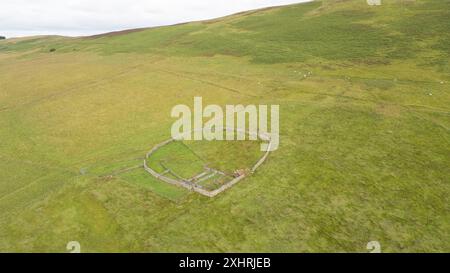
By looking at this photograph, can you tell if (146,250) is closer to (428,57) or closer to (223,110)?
(223,110)

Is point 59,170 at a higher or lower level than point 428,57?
lower

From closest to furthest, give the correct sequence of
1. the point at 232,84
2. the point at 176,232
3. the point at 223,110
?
the point at 176,232
the point at 223,110
the point at 232,84

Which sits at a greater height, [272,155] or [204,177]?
[272,155]

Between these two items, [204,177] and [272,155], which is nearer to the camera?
[204,177]

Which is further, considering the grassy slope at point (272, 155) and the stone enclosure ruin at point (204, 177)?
the stone enclosure ruin at point (204, 177)

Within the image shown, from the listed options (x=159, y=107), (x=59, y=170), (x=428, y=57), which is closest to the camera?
(x=59, y=170)

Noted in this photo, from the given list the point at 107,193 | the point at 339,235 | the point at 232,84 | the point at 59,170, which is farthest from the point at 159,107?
the point at 339,235

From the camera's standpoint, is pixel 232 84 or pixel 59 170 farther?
pixel 232 84
